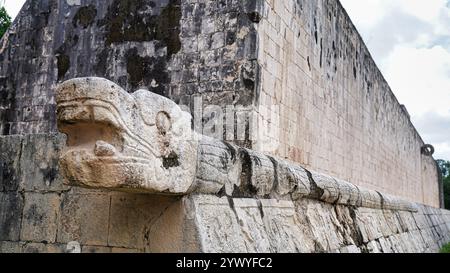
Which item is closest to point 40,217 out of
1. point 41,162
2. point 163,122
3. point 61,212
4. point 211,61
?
point 61,212

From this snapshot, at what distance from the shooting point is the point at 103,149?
71.2 inches

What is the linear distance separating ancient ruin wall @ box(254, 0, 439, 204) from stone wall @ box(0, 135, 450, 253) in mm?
2962

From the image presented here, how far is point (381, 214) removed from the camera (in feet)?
19.3

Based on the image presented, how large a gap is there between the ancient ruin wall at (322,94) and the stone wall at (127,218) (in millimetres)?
2962

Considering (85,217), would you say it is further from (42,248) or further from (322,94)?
(322,94)

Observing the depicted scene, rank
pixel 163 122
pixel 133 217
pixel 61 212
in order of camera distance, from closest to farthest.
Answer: pixel 163 122
pixel 133 217
pixel 61 212

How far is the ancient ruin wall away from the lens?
6605 mm

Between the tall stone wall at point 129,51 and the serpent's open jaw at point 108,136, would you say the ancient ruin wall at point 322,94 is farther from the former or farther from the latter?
the serpent's open jaw at point 108,136

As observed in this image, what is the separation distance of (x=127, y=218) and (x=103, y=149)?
65cm

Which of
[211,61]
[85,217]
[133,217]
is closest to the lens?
[133,217]

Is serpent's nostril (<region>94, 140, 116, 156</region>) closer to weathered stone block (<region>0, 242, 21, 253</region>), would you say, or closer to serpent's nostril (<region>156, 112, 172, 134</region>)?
serpent's nostril (<region>156, 112, 172, 134</region>)

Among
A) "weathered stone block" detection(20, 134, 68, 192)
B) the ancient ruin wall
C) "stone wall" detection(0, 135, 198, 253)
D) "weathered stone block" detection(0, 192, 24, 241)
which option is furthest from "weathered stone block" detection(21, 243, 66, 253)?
the ancient ruin wall

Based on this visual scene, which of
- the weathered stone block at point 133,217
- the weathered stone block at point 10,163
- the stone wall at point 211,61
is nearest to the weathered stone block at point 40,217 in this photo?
the weathered stone block at point 10,163

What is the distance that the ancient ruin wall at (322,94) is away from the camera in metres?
6.61
